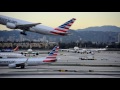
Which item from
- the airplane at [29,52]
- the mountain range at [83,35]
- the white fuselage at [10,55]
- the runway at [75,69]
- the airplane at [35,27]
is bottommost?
the runway at [75,69]

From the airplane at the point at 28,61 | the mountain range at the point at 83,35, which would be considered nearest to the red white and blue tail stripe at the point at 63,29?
the mountain range at the point at 83,35

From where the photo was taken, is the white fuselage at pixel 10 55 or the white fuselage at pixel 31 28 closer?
the white fuselage at pixel 31 28

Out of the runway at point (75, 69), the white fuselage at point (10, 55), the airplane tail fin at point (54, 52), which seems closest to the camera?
the runway at point (75, 69)

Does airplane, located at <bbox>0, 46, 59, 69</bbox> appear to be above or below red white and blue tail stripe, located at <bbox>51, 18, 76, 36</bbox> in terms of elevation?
below

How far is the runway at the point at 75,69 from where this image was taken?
779 cm

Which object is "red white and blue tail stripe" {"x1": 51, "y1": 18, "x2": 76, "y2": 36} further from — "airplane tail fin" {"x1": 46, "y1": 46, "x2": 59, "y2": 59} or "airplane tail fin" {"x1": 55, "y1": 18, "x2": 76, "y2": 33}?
"airplane tail fin" {"x1": 46, "y1": 46, "x2": 59, "y2": 59}

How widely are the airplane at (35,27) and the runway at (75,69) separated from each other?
2.42ft

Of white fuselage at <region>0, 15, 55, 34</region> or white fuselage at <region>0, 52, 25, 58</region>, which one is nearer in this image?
white fuselage at <region>0, 15, 55, 34</region>

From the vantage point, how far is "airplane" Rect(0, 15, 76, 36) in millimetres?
7984

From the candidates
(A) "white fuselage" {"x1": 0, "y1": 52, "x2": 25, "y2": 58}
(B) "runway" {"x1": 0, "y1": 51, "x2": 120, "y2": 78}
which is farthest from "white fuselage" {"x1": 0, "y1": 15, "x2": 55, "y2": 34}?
(A) "white fuselage" {"x1": 0, "y1": 52, "x2": 25, "y2": 58}

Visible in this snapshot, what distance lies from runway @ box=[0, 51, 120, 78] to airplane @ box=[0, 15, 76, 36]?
2.42 ft

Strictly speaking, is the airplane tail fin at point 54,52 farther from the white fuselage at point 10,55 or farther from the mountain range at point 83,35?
the white fuselage at point 10,55

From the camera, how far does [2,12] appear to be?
7.62 meters
